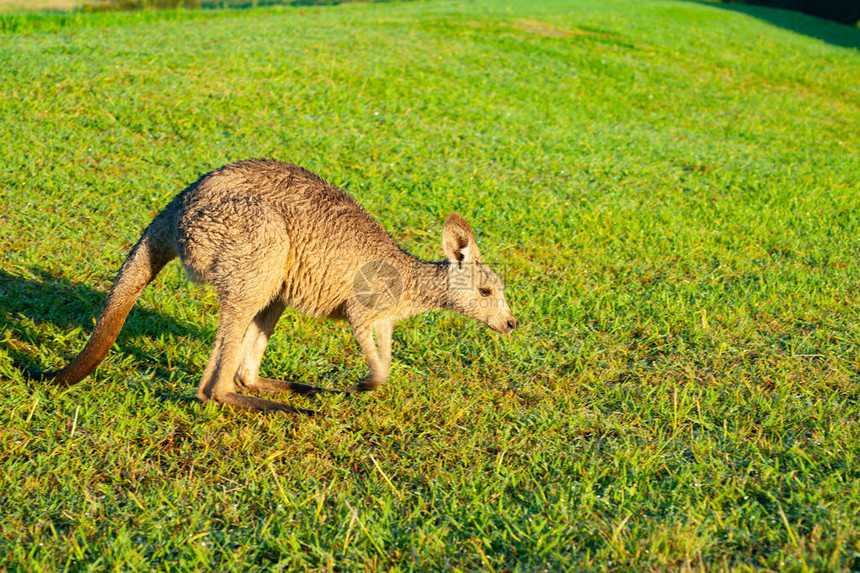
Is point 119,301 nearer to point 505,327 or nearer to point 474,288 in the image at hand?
point 474,288

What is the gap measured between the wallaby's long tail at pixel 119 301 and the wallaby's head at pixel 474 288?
1466mm

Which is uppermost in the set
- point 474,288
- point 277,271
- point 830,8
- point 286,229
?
point 830,8

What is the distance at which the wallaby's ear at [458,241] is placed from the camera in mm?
3740

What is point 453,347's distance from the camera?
4.26m

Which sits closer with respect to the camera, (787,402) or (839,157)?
(787,402)

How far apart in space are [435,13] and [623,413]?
1468cm

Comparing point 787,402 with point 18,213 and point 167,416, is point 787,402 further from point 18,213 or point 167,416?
point 18,213

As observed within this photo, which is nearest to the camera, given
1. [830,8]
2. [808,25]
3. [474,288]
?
[474,288]

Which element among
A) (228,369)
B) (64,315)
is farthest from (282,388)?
(64,315)

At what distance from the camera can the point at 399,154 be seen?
7430 mm

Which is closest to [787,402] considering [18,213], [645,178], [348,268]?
[348,268]

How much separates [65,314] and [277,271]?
5.65 feet

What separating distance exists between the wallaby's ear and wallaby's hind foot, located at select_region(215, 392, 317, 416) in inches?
44.7

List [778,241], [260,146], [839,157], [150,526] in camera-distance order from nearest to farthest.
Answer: [150,526] < [778,241] < [260,146] < [839,157]
